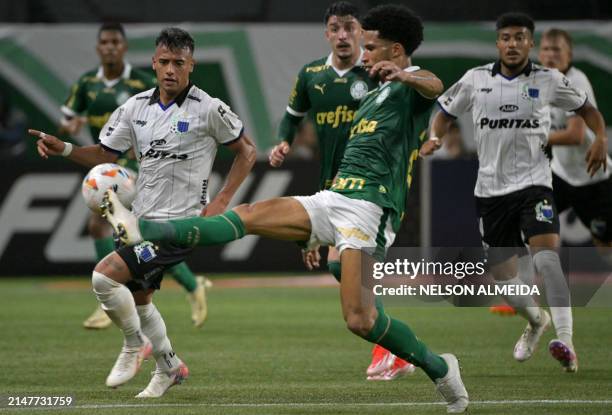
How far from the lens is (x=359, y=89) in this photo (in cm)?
959

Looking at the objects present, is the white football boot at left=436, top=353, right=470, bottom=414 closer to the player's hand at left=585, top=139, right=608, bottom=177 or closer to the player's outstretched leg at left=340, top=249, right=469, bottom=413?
the player's outstretched leg at left=340, top=249, right=469, bottom=413

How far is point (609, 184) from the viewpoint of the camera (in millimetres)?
12453

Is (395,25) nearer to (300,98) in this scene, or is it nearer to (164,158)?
(164,158)

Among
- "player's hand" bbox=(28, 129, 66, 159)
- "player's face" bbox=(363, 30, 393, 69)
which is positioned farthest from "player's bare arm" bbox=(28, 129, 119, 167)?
"player's face" bbox=(363, 30, 393, 69)

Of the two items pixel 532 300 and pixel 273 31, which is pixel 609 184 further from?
pixel 273 31

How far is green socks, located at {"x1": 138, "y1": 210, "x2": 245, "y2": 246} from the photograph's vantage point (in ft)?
20.9

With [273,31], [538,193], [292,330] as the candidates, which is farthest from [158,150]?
[273,31]

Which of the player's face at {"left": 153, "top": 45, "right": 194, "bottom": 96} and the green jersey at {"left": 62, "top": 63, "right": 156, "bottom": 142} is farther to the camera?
the green jersey at {"left": 62, "top": 63, "right": 156, "bottom": 142}

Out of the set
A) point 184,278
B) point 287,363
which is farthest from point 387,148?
point 184,278

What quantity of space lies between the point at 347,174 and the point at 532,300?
293 cm

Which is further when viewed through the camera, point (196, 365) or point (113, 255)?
point (196, 365)

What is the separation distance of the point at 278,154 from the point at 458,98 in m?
1.55

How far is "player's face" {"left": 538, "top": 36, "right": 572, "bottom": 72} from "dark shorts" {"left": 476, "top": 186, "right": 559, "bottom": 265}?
1.91 meters

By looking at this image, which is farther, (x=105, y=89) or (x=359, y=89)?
(x=105, y=89)
